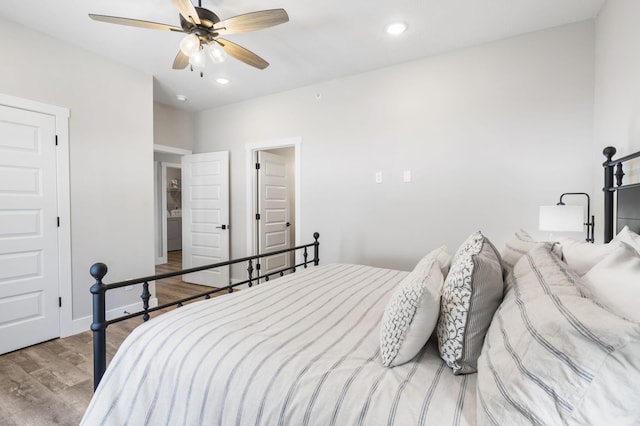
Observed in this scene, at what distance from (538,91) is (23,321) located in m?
4.84

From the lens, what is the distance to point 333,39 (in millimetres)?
2637

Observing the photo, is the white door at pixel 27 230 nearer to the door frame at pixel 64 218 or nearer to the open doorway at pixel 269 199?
the door frame at pixel 64 218

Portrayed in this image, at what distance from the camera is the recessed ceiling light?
7.89 feet

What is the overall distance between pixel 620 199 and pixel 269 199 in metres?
3.68

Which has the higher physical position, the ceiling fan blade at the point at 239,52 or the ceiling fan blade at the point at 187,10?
the ceiling fan blade at the point at 239,52

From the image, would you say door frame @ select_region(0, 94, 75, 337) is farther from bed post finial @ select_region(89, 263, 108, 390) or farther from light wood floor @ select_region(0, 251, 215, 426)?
bed post finial @ select_region(89, 263, 108, 390)

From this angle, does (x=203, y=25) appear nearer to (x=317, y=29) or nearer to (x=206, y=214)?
(x=317, y=29)

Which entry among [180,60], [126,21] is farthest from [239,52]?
[126,21]

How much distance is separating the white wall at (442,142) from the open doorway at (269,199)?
0.17 m

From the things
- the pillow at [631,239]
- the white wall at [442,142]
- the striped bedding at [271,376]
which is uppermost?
the white wall at [442,142]

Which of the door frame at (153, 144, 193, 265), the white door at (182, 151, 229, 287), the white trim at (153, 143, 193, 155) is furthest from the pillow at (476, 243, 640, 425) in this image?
the door frame at (153, 144, 193, 265)

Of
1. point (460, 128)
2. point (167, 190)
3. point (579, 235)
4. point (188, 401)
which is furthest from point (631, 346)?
point (167, 190)

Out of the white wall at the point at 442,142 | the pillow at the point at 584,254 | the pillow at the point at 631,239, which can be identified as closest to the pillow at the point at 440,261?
the pillow at the point at 584,254

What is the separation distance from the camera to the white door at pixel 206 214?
14.0ft
